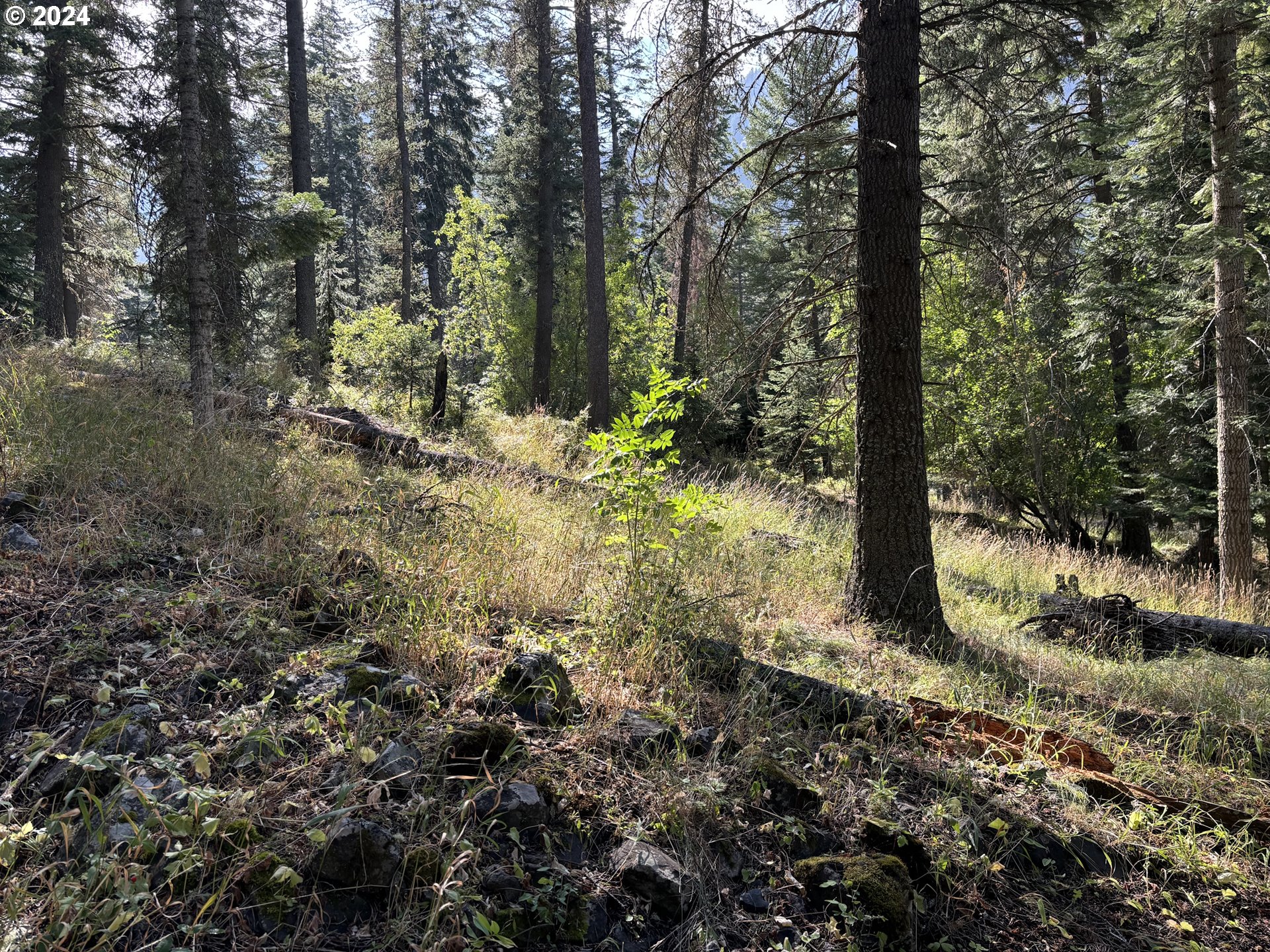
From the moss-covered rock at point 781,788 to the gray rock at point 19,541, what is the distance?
144 inches

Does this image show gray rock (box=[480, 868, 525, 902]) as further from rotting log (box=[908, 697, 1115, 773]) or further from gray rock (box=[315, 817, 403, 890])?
rotting log (box=[908, 697, 1115, 773])

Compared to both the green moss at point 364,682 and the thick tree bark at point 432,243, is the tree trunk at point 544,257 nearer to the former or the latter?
the thick tree bark at point 432,243

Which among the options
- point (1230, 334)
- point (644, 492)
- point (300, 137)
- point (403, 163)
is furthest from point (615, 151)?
point (644, 492)

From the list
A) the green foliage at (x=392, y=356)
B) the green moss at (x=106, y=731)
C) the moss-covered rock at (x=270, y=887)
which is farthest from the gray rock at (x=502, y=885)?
the green foliage at (x=392, y=356)

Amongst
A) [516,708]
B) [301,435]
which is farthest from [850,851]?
[301,435]

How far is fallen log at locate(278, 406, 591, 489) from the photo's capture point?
22.4ft

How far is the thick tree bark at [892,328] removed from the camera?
16.0 ft

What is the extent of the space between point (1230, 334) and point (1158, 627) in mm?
5091

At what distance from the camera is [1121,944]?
2.32 m

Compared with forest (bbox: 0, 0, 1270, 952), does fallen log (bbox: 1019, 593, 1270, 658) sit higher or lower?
lower

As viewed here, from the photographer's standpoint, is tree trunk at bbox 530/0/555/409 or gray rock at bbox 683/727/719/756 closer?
gray rock at bbox 683/727/719/756

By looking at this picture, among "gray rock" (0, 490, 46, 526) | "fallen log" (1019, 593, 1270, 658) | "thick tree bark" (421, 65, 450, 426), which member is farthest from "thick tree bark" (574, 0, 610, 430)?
"thick tree bark" (421, 65, 450, 426)

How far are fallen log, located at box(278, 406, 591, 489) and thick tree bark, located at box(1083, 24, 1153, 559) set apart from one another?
38.1 ft

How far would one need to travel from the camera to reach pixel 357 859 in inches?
76.7
